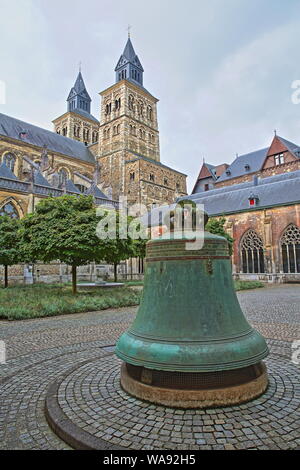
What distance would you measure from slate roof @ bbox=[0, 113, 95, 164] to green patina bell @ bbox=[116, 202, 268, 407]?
118 ft

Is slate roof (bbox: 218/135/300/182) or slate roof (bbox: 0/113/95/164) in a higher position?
slate roof (bbox: 0/113/95/164)

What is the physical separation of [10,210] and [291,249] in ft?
76.0

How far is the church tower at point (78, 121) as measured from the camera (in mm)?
50688

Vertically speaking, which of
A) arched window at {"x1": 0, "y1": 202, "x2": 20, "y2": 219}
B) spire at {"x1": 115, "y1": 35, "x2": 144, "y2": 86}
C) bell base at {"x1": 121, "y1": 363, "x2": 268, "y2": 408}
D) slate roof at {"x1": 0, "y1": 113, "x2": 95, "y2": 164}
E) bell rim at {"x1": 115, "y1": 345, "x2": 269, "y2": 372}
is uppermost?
spire at {"x1": 115, "y1": 35, "x2": 144, "y2": 86}

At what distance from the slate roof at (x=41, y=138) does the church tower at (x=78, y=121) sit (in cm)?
846

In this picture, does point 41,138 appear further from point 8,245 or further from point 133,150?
point 8,245

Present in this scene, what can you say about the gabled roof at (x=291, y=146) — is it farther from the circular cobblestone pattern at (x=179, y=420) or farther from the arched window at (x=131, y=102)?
the circular cobblestone pattern at (x=179, y=420)

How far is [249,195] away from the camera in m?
26.6

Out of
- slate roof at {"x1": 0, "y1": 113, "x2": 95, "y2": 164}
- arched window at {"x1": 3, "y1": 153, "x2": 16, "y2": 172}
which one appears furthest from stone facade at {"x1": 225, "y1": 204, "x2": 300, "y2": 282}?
arched window at {"x1": 3, "y1": 153, "x2": 16, "y2": 172}

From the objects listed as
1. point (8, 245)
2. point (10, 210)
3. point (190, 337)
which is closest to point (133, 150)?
point (10, 210)

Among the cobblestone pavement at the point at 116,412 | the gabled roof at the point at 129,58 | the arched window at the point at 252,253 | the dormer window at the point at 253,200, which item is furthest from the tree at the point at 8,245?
the gabled roof at the point at 129,58

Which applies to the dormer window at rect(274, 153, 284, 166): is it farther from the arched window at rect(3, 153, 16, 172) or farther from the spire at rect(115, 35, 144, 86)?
the arched window at rect(3, 153, 16, 172)

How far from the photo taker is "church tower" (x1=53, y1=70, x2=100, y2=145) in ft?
166
